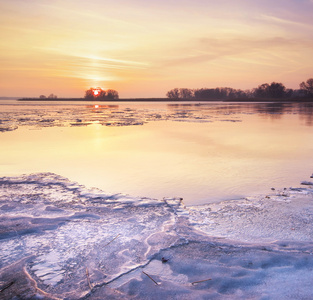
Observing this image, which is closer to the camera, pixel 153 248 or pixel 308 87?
pixel 153 248

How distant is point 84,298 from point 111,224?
4.58 ft

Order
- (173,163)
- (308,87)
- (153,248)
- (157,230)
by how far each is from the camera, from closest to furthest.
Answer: (153,248), (157,230), (173,163), (308,87)

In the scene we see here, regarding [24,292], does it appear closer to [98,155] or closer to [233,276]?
[233,276]

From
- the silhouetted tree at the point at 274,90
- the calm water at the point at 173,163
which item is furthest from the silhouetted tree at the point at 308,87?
the calm water at the point at 173,163

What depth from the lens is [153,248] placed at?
317 cm

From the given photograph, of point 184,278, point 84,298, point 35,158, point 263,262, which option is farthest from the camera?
point 35,158

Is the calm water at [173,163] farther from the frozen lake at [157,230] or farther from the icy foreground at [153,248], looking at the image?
the icy foreground at [153,248]

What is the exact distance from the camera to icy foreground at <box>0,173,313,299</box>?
2529 millimetres

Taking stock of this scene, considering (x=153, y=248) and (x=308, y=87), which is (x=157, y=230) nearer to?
(x=153, y=248)

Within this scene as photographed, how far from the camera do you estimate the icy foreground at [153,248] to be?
99.6 inches

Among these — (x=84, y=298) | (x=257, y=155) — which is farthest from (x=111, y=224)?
(x=257, y=155)

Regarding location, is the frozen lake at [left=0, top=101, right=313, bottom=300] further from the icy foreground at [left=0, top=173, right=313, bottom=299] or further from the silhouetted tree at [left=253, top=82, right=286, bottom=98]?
the silhouetted tree at [left=253, top=82, right=286, bottom=98]

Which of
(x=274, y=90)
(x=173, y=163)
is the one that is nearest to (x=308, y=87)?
(x=274, y=90)

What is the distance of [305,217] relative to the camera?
3.89 metres
